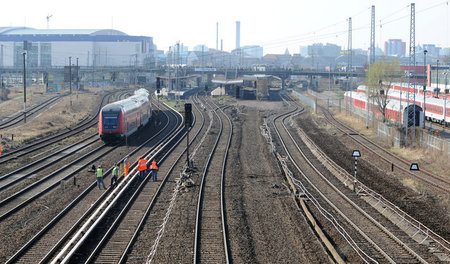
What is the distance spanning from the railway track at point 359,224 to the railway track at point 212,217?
4.18 m

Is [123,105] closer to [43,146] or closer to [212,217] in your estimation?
[43,146]

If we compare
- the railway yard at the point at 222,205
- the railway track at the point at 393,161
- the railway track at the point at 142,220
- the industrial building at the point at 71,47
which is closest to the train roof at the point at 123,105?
the railway yard at the point at 222,205

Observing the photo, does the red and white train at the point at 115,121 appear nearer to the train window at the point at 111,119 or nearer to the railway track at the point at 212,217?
the train window at the point at 111,119

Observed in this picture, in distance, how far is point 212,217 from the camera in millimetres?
20828

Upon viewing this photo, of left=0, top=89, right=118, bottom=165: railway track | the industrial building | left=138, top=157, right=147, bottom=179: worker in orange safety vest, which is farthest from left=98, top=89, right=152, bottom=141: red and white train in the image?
the industrial building

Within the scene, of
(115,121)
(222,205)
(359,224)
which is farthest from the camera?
(115,121)

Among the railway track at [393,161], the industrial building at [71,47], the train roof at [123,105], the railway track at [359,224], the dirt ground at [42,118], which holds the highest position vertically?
the industrial building at [71,47]

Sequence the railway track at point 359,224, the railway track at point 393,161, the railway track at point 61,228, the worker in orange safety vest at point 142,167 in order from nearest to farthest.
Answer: the railway track at point 61,228, the railway track at point 359,224, the railway track at point 393,161, the worker in orange safety vest at point 142,167

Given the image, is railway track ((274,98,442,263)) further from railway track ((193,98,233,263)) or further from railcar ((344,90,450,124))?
railcar ((344,90,450,124))

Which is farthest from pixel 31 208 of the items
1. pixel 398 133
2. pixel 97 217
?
pixel 398 133

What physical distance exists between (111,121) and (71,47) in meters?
152

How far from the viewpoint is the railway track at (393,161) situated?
2688 centimetres

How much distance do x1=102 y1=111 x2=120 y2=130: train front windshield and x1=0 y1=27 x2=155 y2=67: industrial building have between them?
141004 millimetres

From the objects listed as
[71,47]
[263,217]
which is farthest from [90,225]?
[71,47]
